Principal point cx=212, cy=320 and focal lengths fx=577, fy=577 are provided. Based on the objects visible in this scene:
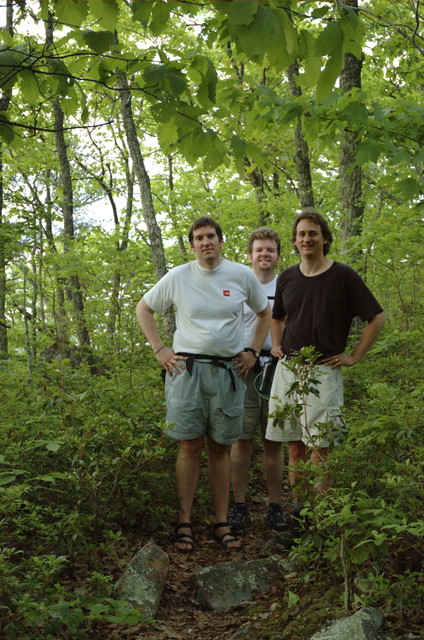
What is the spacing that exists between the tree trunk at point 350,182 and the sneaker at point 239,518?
4.60 metres

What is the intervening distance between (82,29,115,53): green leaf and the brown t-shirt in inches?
90.0

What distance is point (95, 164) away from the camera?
21125 millimetres

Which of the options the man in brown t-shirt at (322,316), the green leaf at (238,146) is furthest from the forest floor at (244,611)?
the green leaf at (238,146)

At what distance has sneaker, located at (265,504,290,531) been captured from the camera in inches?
185

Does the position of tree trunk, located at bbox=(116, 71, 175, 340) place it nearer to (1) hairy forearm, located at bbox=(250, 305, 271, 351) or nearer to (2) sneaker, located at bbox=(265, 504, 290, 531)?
(1) hairy forearm, located at bbox=(250, 305, 271, 351)

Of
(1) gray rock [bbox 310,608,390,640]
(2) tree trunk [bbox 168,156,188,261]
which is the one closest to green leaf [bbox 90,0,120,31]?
(1) gray rock [bbox 310,608,390,640]

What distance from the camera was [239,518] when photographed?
4.85 meters

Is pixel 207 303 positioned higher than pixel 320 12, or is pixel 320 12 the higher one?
pixel 320 12

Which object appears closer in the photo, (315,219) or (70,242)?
(315,219)

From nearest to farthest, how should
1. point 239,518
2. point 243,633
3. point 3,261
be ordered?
point 243,633
point 239,518
point 3,261

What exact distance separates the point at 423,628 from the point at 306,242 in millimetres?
2520

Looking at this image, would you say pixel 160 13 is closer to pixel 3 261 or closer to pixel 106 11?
pixel 106 11

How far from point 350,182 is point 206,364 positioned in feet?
16.7

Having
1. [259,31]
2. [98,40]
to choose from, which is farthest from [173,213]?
[259,31]
